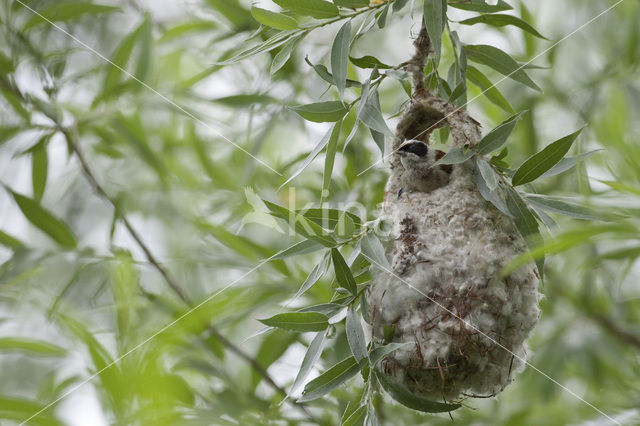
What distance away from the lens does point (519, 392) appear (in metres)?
2.06

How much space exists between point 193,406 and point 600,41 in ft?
5.30

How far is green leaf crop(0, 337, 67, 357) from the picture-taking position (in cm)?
136

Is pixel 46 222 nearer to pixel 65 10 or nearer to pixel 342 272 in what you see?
pixel 65 10

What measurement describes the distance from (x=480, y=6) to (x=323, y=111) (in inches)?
10.4

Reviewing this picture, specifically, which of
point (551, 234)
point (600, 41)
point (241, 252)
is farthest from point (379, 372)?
point (600, 41)

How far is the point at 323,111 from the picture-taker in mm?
1085

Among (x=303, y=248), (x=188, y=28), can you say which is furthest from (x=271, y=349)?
(x=188, y=28)

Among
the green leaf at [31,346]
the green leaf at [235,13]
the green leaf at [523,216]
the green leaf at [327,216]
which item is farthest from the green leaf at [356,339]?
the green leaf at [235,13]

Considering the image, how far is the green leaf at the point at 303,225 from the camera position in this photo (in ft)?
3.35

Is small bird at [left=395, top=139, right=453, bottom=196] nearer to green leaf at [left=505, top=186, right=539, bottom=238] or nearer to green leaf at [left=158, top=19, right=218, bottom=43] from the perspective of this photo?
green leaf at [left=505, top=186, right=539, bottom=238]

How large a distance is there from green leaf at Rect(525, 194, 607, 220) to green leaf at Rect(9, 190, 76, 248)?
1029mm

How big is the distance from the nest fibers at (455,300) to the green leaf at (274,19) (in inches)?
10.9

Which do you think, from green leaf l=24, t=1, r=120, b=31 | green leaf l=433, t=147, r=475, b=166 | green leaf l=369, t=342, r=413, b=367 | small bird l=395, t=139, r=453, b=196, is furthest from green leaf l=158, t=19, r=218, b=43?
green leaf l=369, t=342, r=413, b=367

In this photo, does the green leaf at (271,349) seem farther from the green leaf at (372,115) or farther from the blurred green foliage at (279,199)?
the green leaf at (372,115)
